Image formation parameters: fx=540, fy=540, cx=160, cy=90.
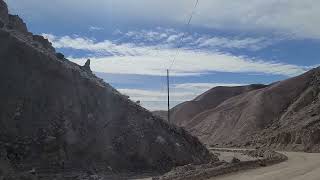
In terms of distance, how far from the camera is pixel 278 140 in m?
58.5

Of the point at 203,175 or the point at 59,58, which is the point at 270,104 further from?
the point at 203,175

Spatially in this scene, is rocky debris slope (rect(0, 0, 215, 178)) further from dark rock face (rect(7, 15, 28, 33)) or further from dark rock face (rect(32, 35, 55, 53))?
dark rock face (rect(32, 35, 55, 53))

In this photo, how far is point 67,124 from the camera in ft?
87.5

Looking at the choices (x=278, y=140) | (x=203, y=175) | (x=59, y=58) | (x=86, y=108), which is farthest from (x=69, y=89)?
(x=278, y=140)

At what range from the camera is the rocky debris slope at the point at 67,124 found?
25031mm

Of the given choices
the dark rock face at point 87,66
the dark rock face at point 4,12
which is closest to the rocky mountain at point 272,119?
the dark rock face at point 87,66

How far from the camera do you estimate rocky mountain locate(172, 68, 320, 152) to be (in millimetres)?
56059

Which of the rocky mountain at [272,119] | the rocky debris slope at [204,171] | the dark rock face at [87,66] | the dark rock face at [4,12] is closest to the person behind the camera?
the rocky debris slope at [204,171]

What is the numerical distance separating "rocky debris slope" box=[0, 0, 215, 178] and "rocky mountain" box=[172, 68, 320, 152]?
24.8m

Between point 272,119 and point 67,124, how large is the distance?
54131 millimetres

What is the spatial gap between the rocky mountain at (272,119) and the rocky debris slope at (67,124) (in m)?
24.8

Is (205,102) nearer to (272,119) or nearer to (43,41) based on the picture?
(272,119)

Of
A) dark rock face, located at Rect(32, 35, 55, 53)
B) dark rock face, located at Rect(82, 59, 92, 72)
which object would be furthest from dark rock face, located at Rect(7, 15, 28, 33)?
dark rock face, located at Rect(82, 59, 92, 72)

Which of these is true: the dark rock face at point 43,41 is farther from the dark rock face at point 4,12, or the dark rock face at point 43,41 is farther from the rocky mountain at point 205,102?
the rocky mountain at point 205,102
